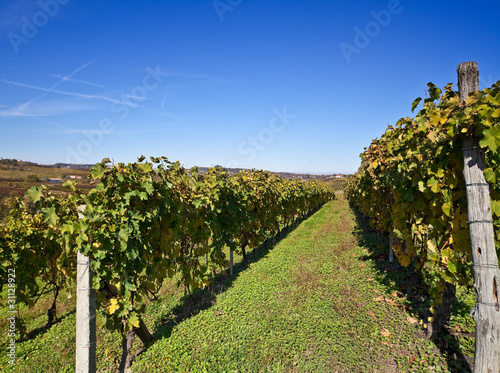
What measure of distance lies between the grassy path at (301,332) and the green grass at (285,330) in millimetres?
17

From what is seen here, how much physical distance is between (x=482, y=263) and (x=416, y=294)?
3.69 meters

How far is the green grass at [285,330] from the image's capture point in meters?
4.04

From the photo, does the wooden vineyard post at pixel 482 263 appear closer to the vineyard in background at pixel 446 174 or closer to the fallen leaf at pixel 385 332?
the vineyard in background at pixel 446 174

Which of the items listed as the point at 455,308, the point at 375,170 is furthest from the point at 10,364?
the point at 375,170

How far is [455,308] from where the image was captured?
15.7 feet

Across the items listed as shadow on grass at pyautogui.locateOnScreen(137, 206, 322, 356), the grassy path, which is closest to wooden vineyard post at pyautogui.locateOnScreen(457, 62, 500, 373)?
the grassy path

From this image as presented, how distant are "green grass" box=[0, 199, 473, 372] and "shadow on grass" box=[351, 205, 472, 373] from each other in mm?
22

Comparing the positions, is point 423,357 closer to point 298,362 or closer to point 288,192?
point 298,362

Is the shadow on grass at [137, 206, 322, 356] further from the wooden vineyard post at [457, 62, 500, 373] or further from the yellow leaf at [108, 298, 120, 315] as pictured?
the wooden vineyard post at [457, 62, 500, 373]

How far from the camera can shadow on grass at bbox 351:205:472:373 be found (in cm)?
364

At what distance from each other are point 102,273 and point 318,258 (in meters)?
7.33

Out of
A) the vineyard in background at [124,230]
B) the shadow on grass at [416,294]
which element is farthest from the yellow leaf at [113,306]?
the shadow on grass at [416,294]

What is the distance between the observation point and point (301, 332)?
15.9ft

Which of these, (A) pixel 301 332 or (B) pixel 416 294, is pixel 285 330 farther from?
(B) pixel 416 294
